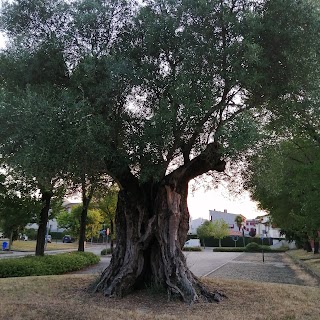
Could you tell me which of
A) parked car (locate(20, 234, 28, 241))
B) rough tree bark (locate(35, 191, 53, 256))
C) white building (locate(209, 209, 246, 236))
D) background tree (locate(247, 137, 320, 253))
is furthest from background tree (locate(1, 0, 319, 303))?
white building (locate(209, 209, 246, 236))

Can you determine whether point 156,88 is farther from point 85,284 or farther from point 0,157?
point 85,284

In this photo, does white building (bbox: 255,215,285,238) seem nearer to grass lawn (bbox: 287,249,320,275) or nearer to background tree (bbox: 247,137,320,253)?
grass lawn (bbox: 287,249,320,275)

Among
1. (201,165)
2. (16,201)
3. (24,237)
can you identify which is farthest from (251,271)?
(24,237)

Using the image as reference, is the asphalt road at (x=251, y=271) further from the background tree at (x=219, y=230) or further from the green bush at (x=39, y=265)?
the background tree at (x=219, y=230)

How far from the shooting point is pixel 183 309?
9008 mm

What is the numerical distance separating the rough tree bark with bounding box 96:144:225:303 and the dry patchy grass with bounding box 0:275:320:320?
50cm

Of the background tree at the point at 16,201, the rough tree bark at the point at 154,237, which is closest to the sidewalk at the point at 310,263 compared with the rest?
the rough tree bark at the point at 154,237

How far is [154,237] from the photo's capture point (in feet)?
35.5

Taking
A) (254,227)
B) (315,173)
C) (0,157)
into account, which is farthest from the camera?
(254,227)

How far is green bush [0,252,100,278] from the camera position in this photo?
612 inches

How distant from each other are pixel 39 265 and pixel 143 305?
8554 millimetres

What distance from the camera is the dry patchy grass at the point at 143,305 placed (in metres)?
8.02

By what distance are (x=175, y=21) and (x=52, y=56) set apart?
3230 mm

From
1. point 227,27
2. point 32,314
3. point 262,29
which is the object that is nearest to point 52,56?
point 227,27
